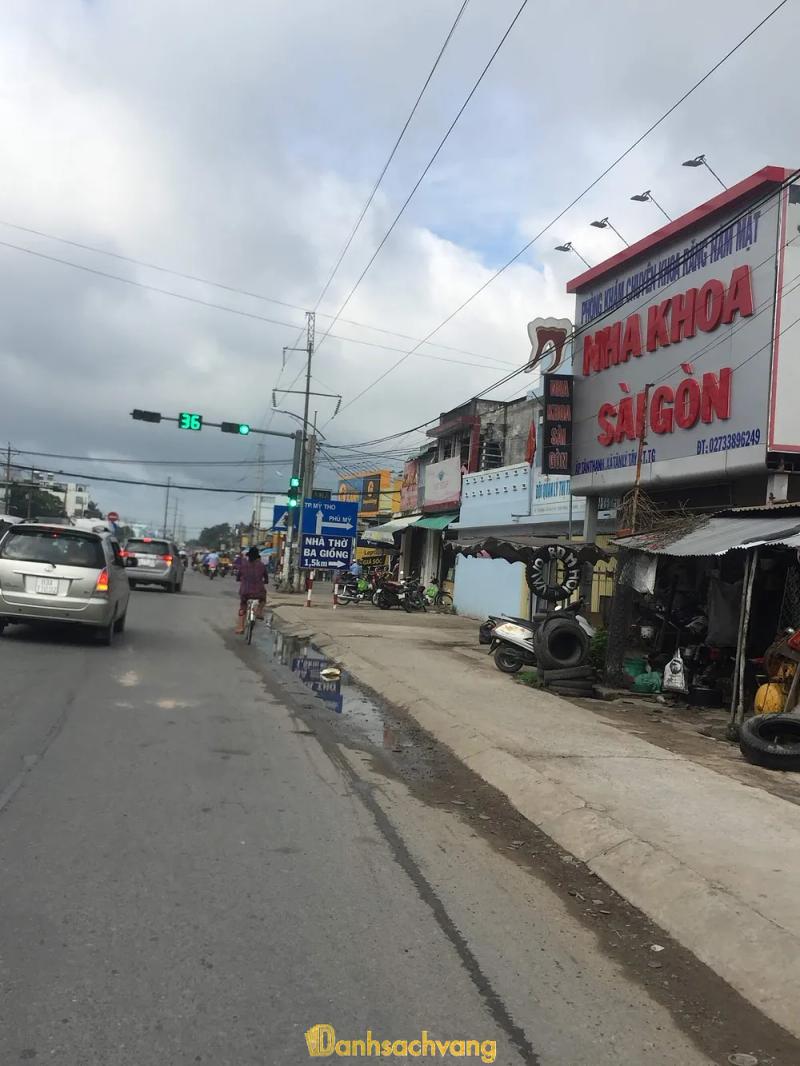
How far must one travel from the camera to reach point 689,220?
1527 centimetres

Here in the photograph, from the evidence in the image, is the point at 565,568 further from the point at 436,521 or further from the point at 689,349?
the point at 436,521

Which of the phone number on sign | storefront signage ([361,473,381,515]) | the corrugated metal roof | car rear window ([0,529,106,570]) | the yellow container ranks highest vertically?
storefront signage ([361,473,381,515])

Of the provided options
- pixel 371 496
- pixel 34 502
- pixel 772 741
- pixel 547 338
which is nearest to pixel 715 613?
pixel 772 741

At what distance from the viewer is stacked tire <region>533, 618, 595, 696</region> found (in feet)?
41.1

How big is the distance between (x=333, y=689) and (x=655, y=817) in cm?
671

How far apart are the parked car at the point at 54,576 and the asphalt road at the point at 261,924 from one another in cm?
568

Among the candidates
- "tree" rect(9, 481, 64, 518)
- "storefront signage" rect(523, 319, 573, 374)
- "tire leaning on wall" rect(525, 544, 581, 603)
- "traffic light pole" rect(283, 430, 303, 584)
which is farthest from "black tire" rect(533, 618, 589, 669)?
"tree" rect(9, 481, 64, 518)

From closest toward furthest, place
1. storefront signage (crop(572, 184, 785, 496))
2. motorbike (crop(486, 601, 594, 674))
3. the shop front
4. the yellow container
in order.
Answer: the yellow container
the shop front
storefront signage (crop(572, 184, 785, 496))
motorbike (crop(486, 601, 594, 674))

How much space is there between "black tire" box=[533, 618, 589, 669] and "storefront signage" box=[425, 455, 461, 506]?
19.6m

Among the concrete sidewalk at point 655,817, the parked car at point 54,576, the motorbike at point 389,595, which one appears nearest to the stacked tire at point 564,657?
the concrete sidewalk at point 655,817

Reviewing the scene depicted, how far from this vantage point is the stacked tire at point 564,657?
12.5 metres

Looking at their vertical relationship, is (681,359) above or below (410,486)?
above

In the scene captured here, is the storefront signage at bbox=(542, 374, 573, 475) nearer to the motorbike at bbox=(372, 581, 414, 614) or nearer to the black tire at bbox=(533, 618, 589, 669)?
the black tire at bbox=(533, 618, 589, 669)

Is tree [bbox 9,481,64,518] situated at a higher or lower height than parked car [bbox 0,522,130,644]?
higher
